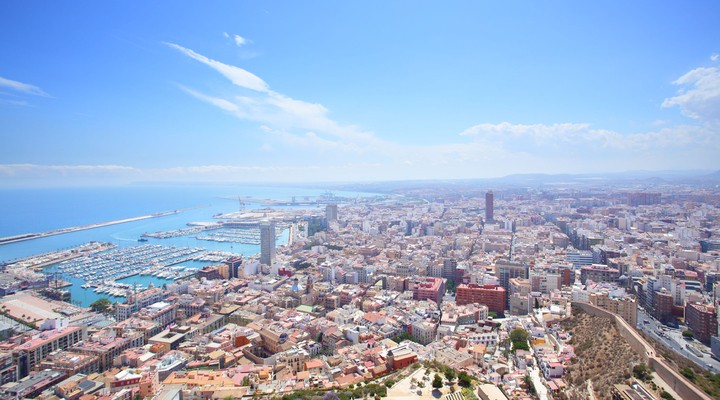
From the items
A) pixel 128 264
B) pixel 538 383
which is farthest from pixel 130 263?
pixel 538 383

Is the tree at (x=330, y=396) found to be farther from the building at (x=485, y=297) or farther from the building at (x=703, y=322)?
Result: the building at (x=703, y=322)

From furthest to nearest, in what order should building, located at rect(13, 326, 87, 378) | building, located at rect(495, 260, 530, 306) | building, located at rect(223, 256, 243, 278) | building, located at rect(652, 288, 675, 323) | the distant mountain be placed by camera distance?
the distant mountain, building, located at rect(223, 256, 243, 278), building, located at rect(495, 260, 530, 306), building, located at rect(652, 288, 675, 323), building, located at rect(13, 326, 87, 378)

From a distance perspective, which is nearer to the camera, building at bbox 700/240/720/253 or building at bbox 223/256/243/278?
building at bbox 223/256/243/278

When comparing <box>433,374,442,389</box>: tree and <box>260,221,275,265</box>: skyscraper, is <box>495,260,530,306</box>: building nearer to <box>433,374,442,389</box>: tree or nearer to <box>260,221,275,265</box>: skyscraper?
<box>433,374,442,389</box>: tree

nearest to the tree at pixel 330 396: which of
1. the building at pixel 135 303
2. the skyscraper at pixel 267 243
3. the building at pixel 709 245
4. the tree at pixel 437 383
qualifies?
the tree at pixel 437 383

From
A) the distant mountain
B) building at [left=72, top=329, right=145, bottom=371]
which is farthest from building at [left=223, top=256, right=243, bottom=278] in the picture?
the distant mountain

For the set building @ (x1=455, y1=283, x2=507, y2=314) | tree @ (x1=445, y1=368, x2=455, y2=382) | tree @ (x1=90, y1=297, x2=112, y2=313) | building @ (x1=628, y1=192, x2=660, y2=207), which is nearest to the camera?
tree @ (x1=445, y1=368, x2=455, y2=382)
